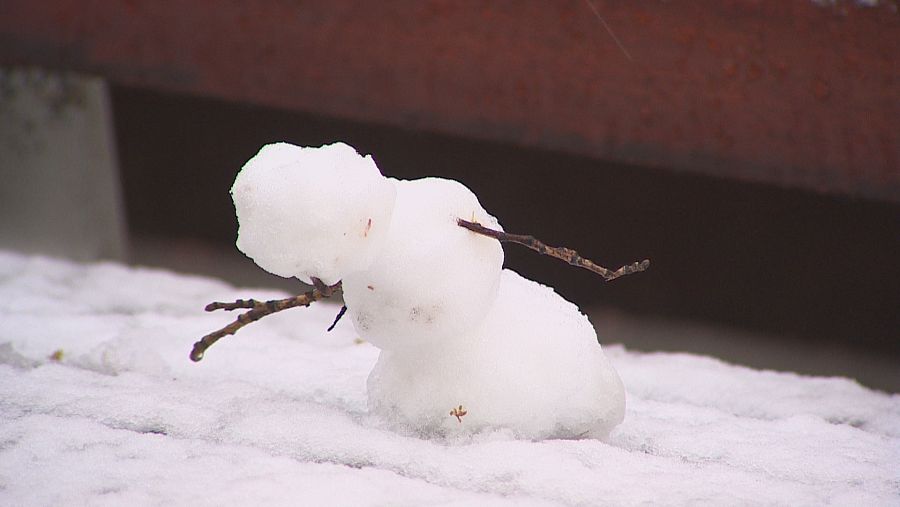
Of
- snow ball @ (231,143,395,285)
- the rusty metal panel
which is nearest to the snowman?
snow ball @ (231,143,395,285)

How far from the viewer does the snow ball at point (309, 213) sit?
133cm

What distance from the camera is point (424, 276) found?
1433 mm

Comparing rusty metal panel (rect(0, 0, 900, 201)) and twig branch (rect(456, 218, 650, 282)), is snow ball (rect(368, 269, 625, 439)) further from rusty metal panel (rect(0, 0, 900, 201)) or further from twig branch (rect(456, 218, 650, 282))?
rusty metal panel (rect(0, 0, 900, 201))

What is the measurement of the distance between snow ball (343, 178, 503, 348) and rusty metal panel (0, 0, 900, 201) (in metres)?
1.41

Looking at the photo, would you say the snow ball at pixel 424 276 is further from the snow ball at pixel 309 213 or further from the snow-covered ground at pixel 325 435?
the snow-covered ground at pixel 325 435

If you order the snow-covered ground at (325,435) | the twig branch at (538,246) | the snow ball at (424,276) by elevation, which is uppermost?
the twig branch at (538,246)

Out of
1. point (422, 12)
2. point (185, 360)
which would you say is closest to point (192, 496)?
point (185, 360)

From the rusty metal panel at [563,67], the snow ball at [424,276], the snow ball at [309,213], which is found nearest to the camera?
the snow ball at [309,213]

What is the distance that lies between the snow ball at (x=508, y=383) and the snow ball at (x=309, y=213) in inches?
10.5

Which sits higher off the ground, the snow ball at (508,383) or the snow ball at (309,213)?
the snow ball at (309,213)

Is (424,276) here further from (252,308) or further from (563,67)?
(563,67)

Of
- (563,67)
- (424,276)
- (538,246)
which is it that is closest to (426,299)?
(424,276)

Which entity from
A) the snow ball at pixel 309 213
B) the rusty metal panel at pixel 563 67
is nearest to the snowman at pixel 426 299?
the snow ball at pixel 309 213

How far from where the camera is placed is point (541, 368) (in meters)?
1.54
